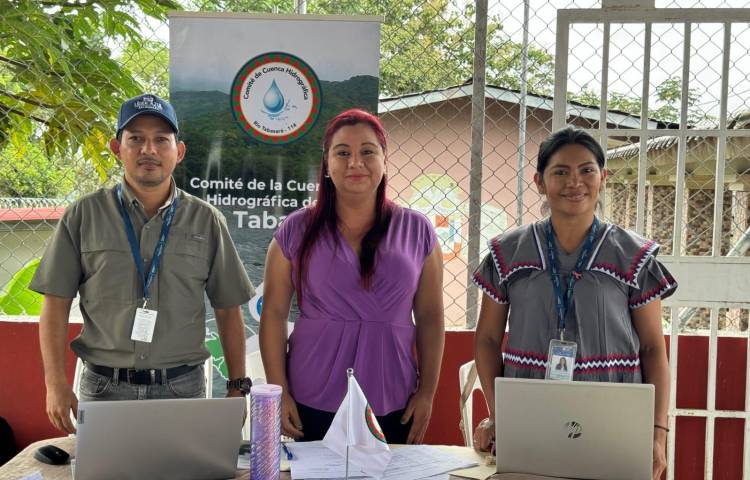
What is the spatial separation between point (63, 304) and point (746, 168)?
3.44 metres

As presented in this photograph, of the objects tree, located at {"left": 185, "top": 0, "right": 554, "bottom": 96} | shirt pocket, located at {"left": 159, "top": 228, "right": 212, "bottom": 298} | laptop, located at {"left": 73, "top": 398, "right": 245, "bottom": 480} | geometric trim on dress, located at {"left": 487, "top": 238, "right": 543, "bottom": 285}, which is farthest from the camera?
tree, located at {"left": 185, "top": 0, "right": 554, "bottom": 96}

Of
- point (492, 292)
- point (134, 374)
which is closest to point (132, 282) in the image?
point (134, 374)

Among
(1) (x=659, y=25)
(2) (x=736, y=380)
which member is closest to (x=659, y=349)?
(2) (x=736, y=380)

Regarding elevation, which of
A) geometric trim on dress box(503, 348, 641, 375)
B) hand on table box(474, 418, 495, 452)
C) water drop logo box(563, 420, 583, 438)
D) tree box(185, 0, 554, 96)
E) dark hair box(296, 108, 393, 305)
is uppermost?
tree box(185, 0, 554, 96)

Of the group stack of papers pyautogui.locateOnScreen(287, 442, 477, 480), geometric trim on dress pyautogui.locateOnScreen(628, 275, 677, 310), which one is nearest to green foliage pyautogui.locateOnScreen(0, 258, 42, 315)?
stack of papers pyautogui.locateOnScreen(287, 442, 477, 480)

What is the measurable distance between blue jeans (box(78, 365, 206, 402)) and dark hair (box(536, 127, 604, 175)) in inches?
56.5

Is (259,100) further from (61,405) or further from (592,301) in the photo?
(592,301)

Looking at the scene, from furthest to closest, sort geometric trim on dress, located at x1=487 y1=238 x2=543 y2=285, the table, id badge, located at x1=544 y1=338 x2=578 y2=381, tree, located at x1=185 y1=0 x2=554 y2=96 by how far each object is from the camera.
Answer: tree, located at x1=185 y1=0 x2=554 y2=96
geometric trim on dress, located at x1=487 y1=238 x2=543 y2=285
id badge, located at x1=544 y1=338 x2=578 y2=381
the table

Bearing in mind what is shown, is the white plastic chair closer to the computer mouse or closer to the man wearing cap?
the man wearing cap

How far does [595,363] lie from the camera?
2035mm

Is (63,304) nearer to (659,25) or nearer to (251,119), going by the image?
(251,119)

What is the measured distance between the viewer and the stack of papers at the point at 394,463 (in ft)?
5.45

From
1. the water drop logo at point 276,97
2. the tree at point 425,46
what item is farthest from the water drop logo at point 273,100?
the tree at point 425,46

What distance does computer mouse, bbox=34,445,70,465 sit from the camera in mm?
1728
